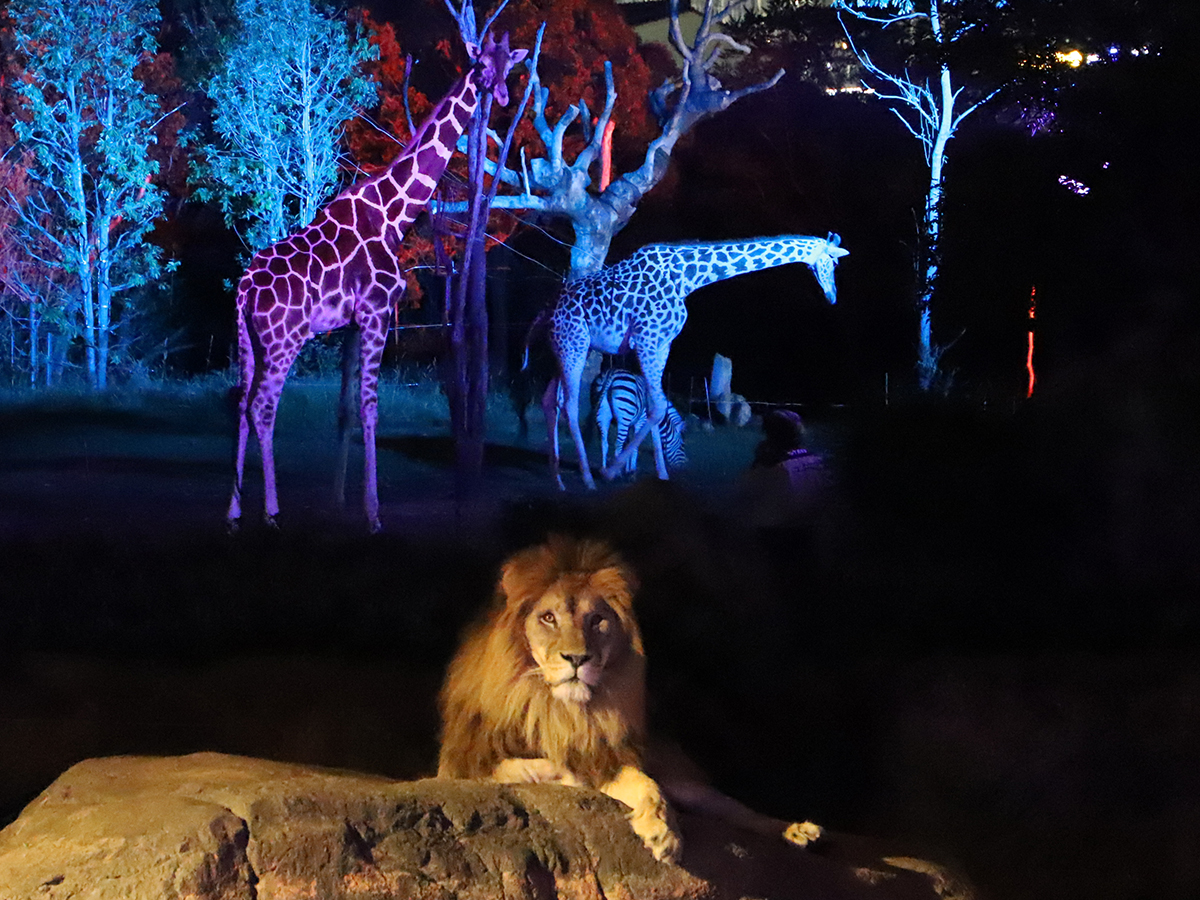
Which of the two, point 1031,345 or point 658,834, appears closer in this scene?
point 658,834

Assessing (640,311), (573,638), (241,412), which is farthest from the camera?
(640,311)

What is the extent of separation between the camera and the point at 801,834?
3.38 meters

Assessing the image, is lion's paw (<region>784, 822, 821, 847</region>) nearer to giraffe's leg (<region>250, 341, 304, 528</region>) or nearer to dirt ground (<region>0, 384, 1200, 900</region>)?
dirt ground (<region>0, 384, 1200, 900</region>)

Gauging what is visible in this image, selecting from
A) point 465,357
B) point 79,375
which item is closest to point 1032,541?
point 465,357

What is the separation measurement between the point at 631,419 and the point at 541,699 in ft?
8.45

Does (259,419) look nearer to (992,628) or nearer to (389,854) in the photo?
(389,854)

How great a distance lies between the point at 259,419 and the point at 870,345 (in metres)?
2.71

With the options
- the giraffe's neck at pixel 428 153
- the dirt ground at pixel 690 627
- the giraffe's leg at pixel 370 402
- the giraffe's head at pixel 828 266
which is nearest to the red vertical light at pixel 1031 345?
the dirt ground at pixel 690 627

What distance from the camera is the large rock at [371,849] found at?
2715mm

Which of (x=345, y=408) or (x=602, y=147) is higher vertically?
(x=602, y=147)

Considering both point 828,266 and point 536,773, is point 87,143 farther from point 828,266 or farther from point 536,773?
point 536,773

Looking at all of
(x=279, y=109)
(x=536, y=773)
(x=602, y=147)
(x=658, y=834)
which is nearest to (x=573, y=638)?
(x=536, y=773)

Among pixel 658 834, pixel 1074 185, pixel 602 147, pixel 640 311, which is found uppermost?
pixel 602 147

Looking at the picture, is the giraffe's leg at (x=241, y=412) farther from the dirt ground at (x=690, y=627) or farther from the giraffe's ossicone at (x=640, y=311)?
the giraffe's ossicone at (x=640, y=311)
